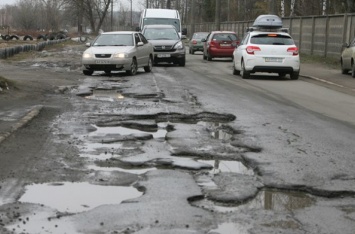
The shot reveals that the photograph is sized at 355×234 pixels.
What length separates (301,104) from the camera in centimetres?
1276

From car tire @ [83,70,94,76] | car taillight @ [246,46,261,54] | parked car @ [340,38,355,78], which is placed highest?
car taillight @ [246,46,261,54]

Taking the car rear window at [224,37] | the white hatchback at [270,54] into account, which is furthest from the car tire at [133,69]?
the car rear window at [224,37]

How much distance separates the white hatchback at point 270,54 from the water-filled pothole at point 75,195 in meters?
13.6

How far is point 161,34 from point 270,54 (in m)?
8.26

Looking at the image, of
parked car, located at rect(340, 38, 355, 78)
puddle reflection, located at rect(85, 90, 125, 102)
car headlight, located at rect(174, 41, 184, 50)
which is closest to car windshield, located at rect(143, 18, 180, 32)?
car headlight, located at rect(174, 41, 184, 50)

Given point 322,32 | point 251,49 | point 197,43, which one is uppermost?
point 322,32

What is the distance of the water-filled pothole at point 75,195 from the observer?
17.0 ft

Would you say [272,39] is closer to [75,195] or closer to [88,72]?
[88,72]

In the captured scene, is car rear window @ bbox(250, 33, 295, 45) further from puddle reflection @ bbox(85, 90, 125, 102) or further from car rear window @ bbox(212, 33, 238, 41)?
car rear window @ bbox(212, 33, 238, 41)

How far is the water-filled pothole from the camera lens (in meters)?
5.17

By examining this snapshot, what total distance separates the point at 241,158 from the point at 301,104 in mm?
6052

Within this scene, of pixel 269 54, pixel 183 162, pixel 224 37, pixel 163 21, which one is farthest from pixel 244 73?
pixel 163 21

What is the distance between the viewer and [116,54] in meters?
19.0

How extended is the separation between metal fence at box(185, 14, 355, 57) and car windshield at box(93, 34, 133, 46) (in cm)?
1194
